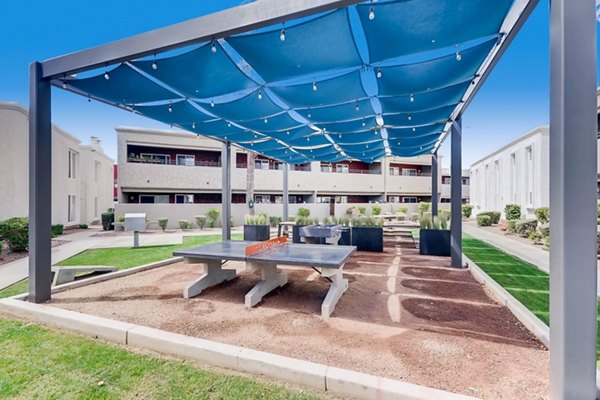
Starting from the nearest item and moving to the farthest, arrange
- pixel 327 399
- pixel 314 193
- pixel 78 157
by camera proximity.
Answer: pixel 327 399, pixel 78 157, pixel 314 193

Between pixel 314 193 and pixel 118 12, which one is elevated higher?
pixel 118 12

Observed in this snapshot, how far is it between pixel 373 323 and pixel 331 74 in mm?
3858

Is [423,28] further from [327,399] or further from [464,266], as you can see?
[464,266]

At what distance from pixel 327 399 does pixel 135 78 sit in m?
5.06

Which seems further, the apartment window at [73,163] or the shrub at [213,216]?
the shrub at [213,216]

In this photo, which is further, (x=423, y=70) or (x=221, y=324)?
(x=423, y=70)

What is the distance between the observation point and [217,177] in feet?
70.4

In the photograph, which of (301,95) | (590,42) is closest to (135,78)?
(301,95)

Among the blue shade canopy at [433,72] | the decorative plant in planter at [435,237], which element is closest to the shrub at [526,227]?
the decorative plant in planter at [435,237]

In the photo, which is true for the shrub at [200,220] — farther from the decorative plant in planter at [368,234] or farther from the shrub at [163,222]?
the decorative plant in planter at [368,234]

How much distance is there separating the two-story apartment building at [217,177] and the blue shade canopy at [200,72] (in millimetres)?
12590

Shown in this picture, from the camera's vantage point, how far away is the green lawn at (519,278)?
14.5 ft

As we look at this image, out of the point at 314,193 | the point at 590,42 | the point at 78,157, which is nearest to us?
the point at 590,42

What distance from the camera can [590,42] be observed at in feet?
6.86
